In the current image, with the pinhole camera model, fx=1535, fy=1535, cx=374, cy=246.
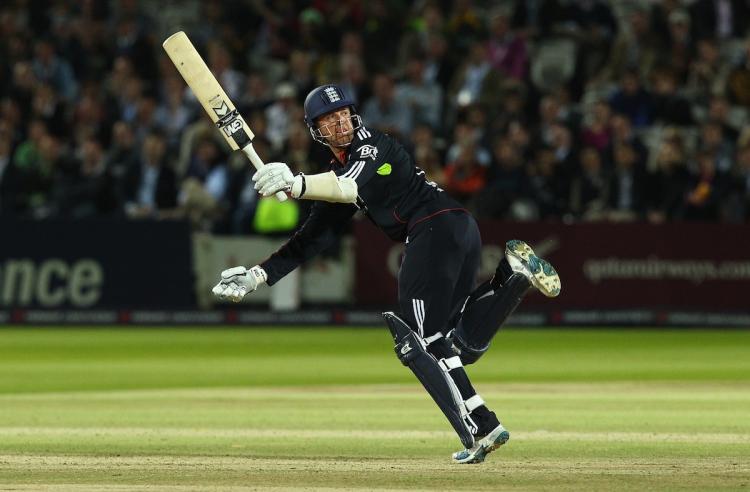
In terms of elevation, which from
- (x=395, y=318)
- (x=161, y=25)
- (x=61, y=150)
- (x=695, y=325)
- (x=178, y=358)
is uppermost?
(x=161, y=25)

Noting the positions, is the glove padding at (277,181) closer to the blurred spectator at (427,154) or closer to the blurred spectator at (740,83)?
the blurred spectator at (427,154)

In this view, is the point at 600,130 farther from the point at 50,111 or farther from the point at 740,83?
the point at 50,111

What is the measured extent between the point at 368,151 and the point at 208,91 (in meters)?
1.30

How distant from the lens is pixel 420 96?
19.2m

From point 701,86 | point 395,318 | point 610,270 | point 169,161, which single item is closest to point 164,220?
point 169,161

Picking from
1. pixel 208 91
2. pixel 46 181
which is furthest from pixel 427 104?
pixel 208 91

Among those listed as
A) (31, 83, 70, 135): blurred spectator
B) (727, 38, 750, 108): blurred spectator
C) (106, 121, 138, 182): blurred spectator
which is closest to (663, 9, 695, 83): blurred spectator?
(727, 38, 750, 108): blurred spectator

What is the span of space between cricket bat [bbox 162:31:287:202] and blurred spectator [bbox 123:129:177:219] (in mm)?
9955

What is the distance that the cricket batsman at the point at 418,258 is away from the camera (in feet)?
25.0

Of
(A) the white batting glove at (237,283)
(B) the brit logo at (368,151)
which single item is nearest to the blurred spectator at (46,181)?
(A) the white batting glove at (237,283)

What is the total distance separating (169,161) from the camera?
19.2 metres

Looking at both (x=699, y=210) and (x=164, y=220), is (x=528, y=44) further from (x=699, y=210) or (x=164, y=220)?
(x=164, y=220)

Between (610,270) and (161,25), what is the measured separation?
8192 millimetres

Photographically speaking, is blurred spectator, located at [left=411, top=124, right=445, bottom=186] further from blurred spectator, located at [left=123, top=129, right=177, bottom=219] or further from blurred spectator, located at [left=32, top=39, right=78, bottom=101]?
blurred spectator, located at [left=32, top=39, right=78, bottom=101]
